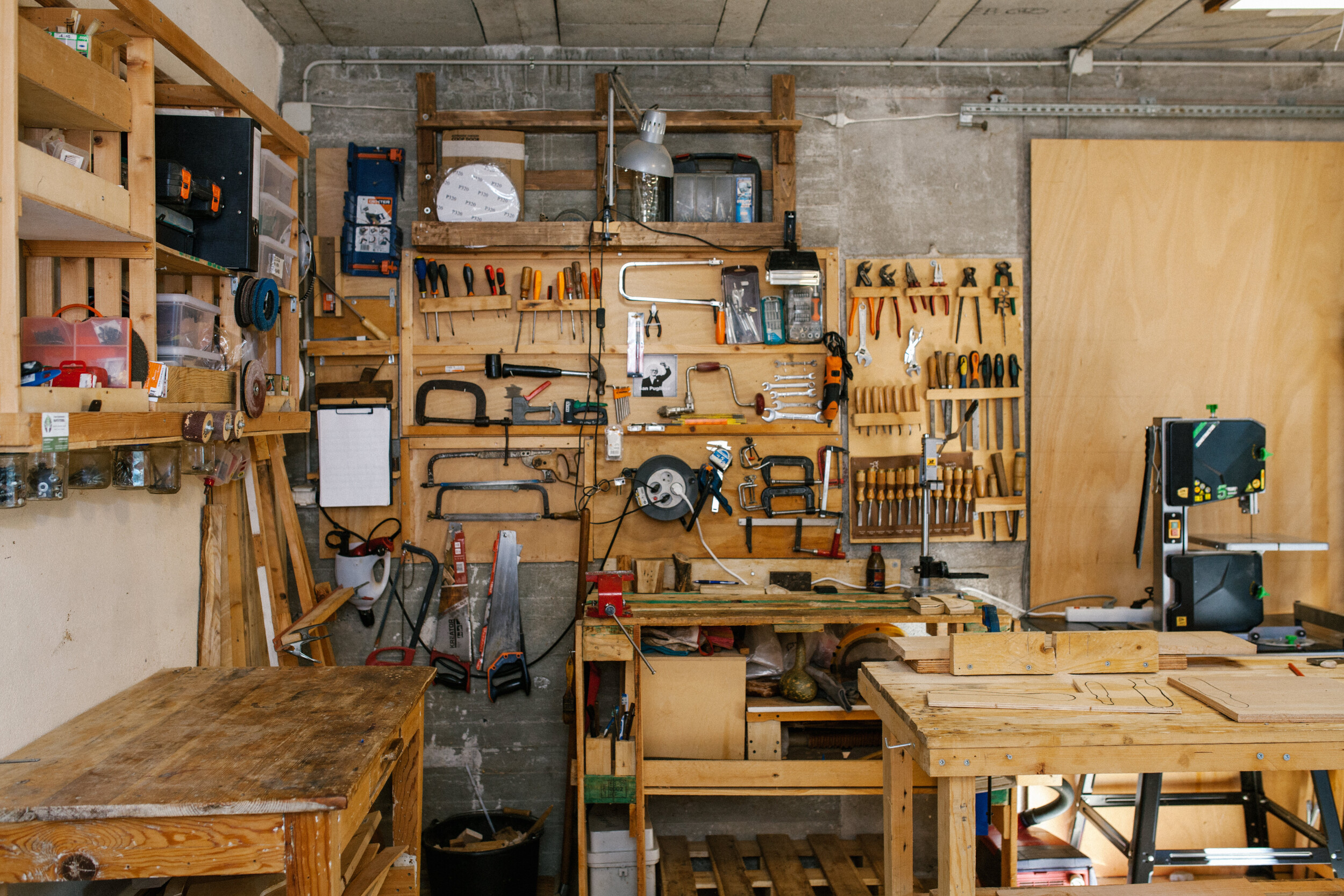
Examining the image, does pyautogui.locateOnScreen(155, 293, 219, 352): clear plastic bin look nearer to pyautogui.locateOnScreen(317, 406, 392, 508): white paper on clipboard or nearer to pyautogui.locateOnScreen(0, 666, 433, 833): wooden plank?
pyautogui.locateOnScreen(0, 666, 433, 833): wooden plank

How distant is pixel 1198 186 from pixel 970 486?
64.4 inches

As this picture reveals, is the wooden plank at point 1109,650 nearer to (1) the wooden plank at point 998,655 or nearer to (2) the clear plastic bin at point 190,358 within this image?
(1) the wooden plank at point 998,655

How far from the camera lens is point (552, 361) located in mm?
3537

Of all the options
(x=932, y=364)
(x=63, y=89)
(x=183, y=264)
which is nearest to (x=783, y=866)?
(x=932, y=364)

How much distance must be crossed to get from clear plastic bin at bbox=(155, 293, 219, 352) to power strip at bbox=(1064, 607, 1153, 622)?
10.1 feet

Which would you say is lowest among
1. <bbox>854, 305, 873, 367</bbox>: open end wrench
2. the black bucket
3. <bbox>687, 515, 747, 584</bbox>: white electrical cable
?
the black bucket

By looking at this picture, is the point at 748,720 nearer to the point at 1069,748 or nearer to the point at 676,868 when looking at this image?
the point at 676,868

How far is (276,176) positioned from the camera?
9.11ft

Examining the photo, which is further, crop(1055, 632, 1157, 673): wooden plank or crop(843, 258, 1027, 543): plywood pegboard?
crop(843, 258, 1027, 543): plywood pegboard

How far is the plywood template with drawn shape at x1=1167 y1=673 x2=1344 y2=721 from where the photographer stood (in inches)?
71.1

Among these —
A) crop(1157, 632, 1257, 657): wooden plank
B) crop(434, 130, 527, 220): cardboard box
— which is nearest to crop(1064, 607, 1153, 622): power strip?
crop(1157, 632, 1257, 657): wooden plank

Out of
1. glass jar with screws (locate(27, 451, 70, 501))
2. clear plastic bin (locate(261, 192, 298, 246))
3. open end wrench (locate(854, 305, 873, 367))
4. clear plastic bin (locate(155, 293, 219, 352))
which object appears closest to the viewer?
glass jar with screws (locate(27, 451, 70, 501))

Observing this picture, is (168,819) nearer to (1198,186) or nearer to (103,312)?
(103,312)

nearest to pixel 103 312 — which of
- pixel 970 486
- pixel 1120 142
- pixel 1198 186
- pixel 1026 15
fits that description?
pixel 970 486
